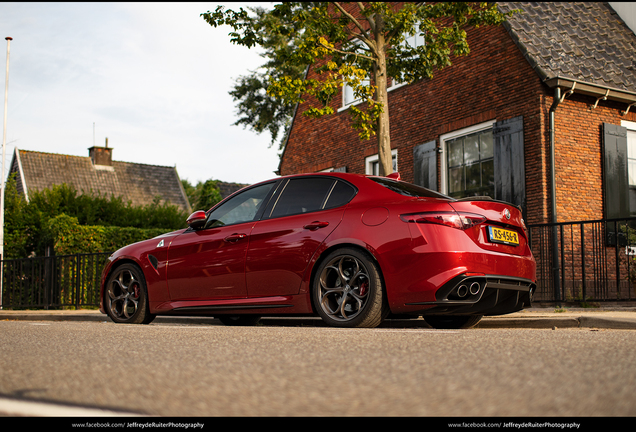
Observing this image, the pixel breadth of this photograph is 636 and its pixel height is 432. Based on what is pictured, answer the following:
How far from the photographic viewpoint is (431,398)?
2322 mm

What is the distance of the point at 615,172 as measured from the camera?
43.1 ft

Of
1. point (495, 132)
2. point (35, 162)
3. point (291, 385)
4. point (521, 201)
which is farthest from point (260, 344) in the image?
point (35, 162)

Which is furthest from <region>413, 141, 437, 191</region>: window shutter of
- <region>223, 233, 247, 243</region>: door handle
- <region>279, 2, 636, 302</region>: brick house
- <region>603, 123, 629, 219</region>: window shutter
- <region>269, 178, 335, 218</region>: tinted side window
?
<region>223, 233, 247, 243</region>: door handle

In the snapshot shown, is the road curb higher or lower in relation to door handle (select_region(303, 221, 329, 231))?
lower

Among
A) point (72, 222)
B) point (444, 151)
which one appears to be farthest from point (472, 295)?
point (72, 222)

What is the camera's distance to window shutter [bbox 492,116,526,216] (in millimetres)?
13031

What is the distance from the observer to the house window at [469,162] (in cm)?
1414

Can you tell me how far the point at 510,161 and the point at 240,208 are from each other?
8121 mm

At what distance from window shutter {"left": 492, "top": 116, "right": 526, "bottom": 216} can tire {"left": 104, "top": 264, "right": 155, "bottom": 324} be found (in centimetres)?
829

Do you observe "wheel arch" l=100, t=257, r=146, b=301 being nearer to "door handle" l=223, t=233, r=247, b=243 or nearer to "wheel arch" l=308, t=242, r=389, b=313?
"door handle" l=223, t=233, r=247, b=243

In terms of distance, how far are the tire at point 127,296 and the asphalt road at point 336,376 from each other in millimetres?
2864

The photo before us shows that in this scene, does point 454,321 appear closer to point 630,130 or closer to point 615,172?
point 615,172
